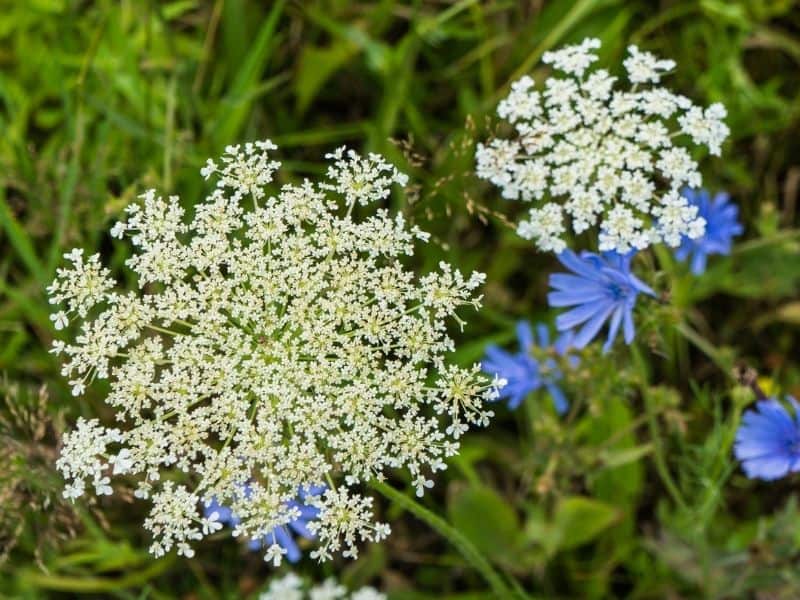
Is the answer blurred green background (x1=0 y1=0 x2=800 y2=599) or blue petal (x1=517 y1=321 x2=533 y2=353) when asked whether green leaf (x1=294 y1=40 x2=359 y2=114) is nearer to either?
blurred green background (x1=0 y1=0 x2=800 y2=599)

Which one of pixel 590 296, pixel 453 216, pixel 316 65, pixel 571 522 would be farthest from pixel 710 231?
pixel 316 65

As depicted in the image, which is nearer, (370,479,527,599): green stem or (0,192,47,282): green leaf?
(370,479,527,599): green stem

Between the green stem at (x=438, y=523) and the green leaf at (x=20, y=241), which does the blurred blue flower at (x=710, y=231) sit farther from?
the green leaf at (x=20, y=241)

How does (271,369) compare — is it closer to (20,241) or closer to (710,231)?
(20,241)

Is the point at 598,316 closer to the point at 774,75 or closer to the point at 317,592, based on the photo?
the point at 317,592

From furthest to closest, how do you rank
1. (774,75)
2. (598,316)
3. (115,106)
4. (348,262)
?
(774,75), (115,106), (598,316), (348,262)

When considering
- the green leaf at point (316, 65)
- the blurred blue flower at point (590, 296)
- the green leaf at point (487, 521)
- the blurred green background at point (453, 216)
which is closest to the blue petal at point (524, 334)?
the blurred green background at point (453, 216)

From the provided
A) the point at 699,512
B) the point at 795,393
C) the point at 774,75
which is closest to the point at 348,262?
the point at 699,512

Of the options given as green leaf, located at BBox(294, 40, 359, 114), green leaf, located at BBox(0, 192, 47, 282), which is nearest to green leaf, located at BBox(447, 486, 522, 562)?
green leaf, located at BBox(0, 192, 47, 282)
